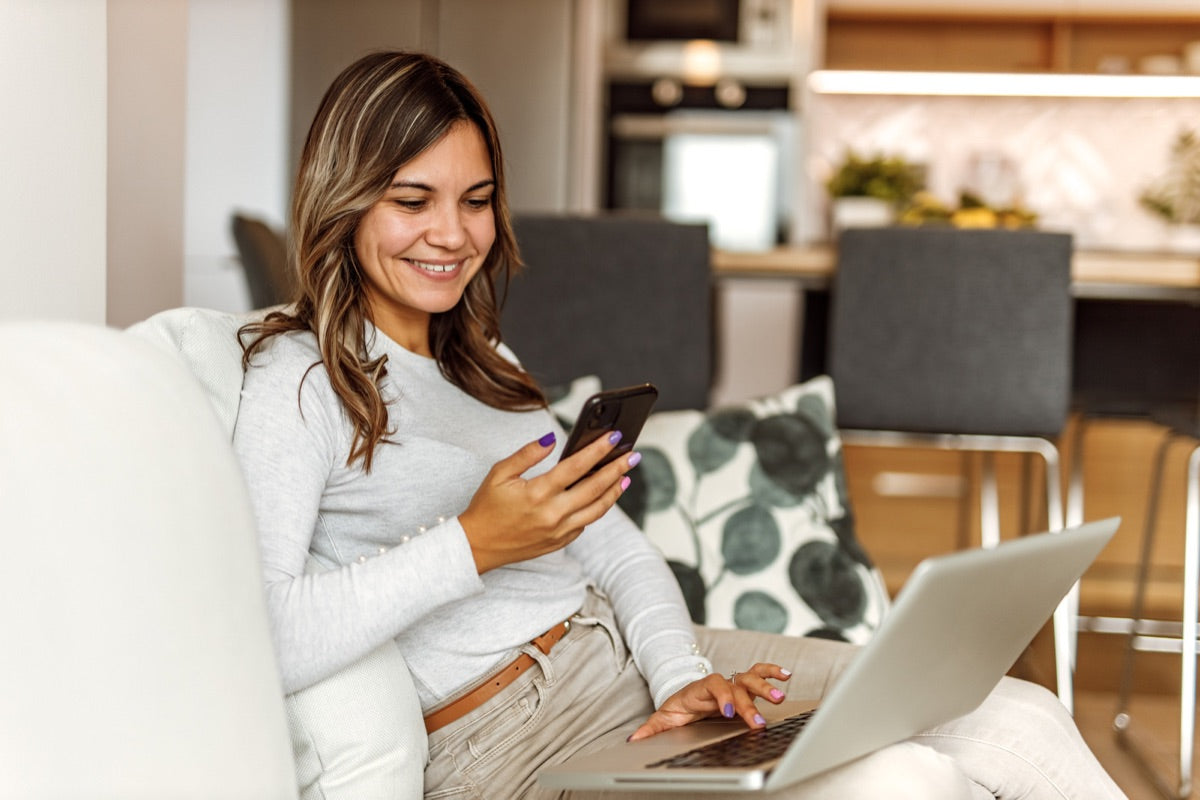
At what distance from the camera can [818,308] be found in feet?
10.2

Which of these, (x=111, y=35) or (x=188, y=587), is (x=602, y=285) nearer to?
(x=111, y=35)

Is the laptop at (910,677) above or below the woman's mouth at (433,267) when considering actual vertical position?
below

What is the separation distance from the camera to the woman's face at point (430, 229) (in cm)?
130

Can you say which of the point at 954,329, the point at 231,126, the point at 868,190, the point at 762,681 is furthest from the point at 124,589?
the point at 231,126

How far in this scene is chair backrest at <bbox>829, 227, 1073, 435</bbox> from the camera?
7.80 ft

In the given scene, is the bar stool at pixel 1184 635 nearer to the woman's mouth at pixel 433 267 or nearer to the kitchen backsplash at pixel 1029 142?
the woman's mouth at pixel 433 267

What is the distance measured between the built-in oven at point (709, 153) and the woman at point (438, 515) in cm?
320

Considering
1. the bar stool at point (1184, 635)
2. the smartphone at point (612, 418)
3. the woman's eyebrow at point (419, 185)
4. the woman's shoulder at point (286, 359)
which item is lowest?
the bar stool at point (1184, 635)

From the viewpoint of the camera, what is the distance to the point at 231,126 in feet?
14.1

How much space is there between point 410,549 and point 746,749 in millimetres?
328

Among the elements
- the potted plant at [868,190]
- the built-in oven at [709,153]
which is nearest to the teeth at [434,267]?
the potted plant at [868,190]

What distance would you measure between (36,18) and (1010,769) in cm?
118

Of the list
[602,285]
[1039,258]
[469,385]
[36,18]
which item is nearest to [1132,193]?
[1039,258]

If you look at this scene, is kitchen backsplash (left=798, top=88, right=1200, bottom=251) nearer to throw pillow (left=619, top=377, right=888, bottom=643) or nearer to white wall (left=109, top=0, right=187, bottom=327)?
throw pillow (left=619, top=377, right=888, bottom=643)
